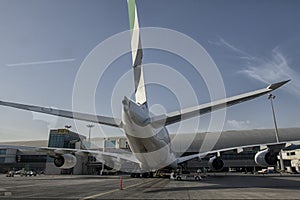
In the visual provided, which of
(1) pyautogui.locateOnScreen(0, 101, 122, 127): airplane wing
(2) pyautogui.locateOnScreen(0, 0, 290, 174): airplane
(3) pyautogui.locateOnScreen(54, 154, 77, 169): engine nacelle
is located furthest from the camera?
(3) pyautogui.locateOnScreen(54, 154, 77, 169): engine nacelle

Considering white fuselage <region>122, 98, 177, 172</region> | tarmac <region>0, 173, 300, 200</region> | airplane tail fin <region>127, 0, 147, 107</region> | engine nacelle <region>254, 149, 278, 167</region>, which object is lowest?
tarmac <region>0, 173, 300, 200</region>

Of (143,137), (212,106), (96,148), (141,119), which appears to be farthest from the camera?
(96,148)

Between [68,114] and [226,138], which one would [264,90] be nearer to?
[68,114]

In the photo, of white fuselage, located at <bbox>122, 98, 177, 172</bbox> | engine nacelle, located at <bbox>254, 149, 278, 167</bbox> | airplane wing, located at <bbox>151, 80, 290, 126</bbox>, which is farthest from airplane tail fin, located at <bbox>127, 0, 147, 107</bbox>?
engine nacelle, located at <bbox>254, 149, 278, 167</bbox>

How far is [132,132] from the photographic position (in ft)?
60.3

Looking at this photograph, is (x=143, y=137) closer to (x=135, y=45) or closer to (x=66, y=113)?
(x=66, y=113)

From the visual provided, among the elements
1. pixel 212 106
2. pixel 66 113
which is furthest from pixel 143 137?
pixel 212 106

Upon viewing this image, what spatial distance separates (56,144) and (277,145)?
74.3m

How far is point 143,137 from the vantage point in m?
19.6

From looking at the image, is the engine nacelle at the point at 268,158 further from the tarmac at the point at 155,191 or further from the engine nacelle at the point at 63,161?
the engine nacelle at the point at 63,161

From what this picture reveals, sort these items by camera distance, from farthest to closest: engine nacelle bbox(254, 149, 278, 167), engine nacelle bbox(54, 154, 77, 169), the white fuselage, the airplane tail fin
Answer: engine nacelle bbox(54, 154, 77, 169) < the airplane tail fin < engine nacelle bbox(254, 149, 278, 167) < the white fuselage

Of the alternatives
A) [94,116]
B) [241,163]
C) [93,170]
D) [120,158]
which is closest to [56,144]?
[93,170]

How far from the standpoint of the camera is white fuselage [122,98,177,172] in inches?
653

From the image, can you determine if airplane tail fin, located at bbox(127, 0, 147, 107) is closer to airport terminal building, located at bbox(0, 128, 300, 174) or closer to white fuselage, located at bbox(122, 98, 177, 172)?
white fuselage, located at bbox(122, 98, 177, 172)
